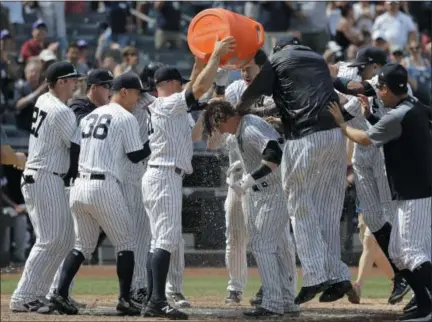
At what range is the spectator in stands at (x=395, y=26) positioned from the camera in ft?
62.3

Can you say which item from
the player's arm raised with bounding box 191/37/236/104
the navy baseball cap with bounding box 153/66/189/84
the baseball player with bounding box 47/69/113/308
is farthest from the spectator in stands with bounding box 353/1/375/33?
the player's arm raised with bounding box 191/37/236/104

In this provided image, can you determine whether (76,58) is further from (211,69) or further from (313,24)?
(211,69)

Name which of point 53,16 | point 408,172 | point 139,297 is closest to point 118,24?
point 53,16

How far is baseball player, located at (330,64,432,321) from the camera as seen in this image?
8672 mm

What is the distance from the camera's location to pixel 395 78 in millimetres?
8766

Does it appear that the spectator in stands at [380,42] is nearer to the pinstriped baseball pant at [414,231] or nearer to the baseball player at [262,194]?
the baseball player at [262,194]

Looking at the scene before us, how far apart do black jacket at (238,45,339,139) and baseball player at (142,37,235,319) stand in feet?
1.35

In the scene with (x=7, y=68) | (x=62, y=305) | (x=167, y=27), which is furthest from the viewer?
(x=167, y=27)

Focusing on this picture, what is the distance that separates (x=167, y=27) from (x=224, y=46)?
35.8 ft

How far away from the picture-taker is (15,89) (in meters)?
17.4

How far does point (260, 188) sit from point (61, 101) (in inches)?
81.3

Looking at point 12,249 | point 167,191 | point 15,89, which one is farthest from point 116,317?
point 15,89

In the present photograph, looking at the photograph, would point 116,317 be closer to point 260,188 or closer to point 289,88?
point 260,188

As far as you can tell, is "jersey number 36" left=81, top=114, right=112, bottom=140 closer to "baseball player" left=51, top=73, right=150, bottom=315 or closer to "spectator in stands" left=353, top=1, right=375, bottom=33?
"baseball player" left=51, top=73, right=150, bottom=315
